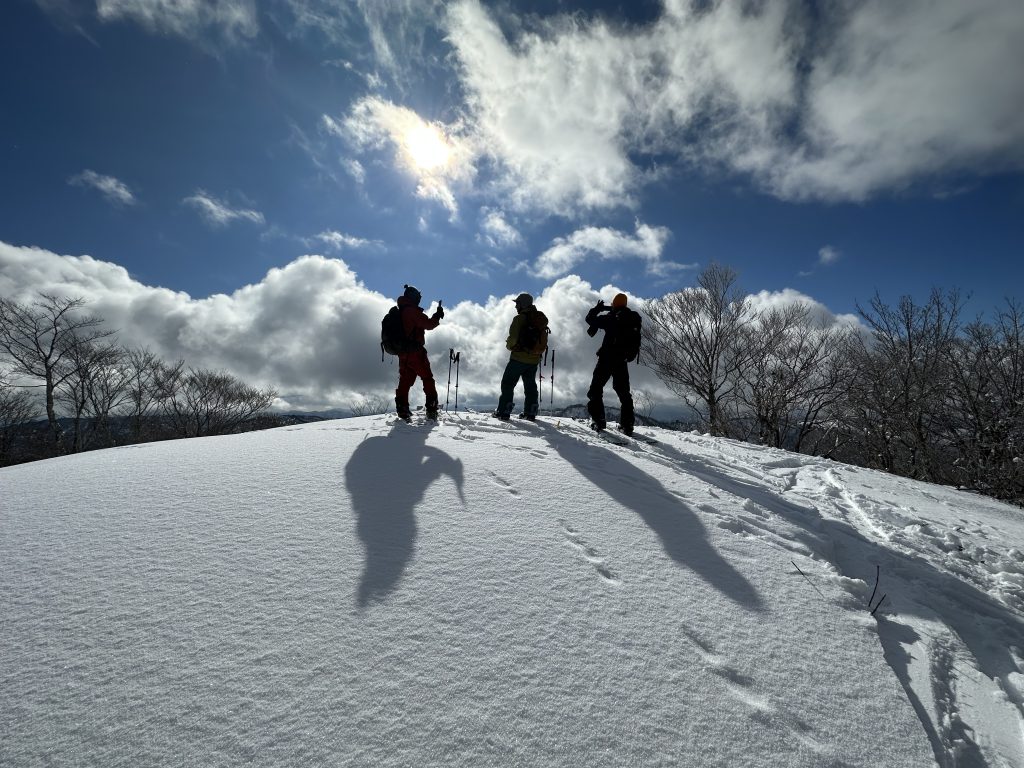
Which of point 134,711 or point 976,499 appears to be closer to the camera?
point 134,711

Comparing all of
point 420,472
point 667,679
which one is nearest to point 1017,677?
point 667,679

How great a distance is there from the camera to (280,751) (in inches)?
44.9

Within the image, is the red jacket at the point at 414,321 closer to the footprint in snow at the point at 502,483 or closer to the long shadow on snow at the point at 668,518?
the long shadow on snow at the point at 668,518

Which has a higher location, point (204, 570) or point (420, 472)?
point (420, 472)

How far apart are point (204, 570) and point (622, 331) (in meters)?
5.77

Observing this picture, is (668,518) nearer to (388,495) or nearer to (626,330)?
(388,495)

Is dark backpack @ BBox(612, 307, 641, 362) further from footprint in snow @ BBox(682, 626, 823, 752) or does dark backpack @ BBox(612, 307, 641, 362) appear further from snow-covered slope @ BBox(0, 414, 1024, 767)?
footprint in snow @ BBox(682, 626, 823, 752)

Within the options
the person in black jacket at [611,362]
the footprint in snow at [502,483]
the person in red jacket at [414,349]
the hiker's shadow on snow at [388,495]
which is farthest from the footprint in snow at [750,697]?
the person in red jacket at [414,349]

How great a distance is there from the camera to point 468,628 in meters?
1.64

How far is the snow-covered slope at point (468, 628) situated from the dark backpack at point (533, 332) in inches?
140

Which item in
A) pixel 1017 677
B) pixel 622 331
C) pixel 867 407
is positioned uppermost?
pixel 622 331

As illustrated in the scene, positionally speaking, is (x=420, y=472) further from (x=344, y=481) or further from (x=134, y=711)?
(x=134, y=711)

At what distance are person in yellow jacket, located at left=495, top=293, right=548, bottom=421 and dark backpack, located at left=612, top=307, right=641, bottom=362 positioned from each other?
1.19 meters

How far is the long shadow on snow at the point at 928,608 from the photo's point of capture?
5.08 feet
